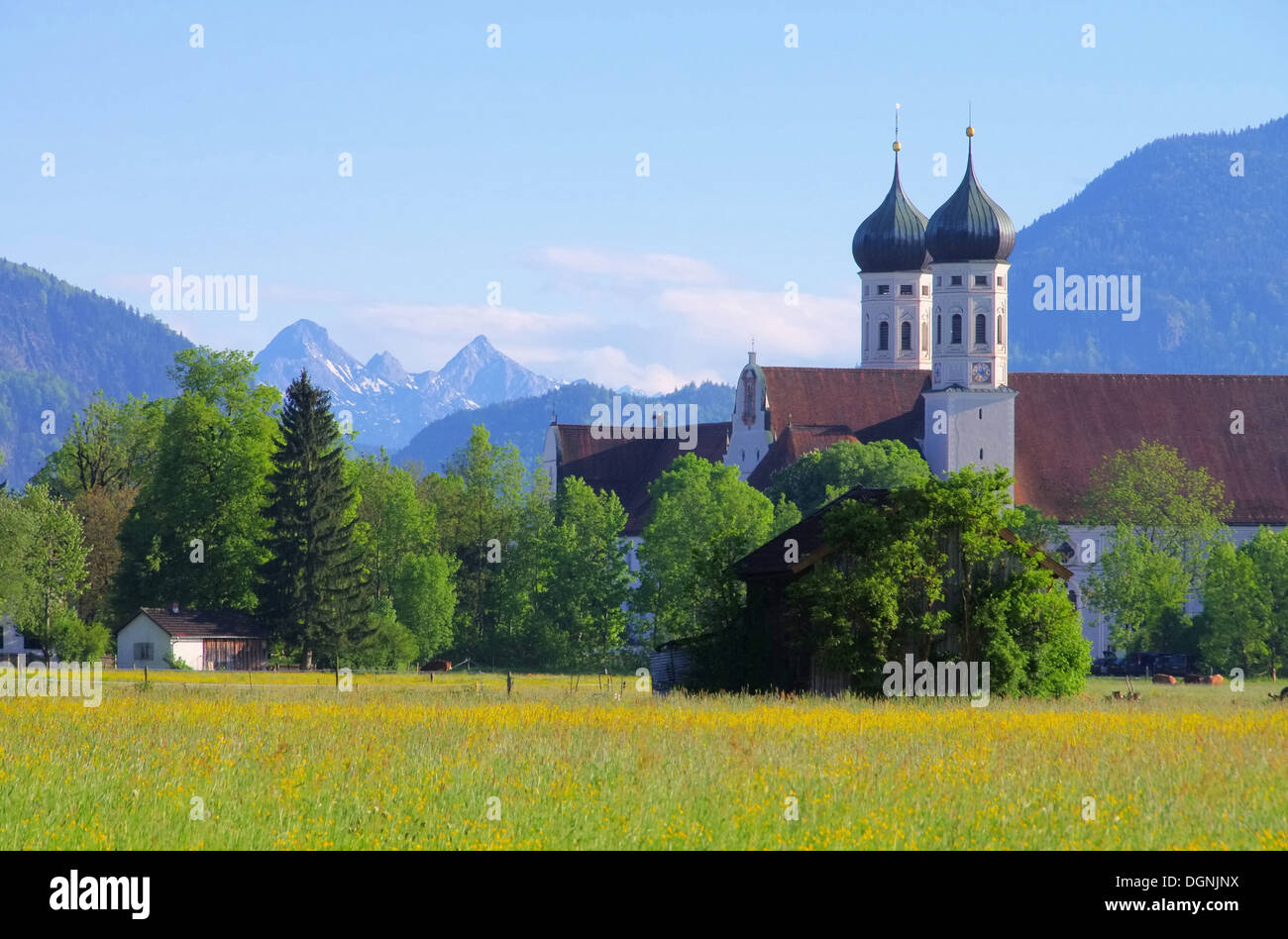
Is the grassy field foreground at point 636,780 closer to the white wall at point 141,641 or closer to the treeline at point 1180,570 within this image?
the treeline at point 1180,570

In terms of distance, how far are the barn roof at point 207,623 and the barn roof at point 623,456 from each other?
150ft

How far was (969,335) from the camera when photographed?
10619cm

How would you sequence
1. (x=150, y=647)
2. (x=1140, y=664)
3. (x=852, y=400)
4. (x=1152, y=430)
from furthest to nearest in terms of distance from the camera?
(x=852, y=400) < (x=1152, y=430) < (x=1140, y=664) < (x=150, y=647)

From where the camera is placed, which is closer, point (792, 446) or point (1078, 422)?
point (792, 446)

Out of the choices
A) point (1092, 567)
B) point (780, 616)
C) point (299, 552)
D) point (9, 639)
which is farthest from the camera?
point (9, 639)

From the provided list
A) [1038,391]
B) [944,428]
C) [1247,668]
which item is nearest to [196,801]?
[1247,668]

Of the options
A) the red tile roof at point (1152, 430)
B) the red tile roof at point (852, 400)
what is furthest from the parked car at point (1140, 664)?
the red tile roof at point (852, 400)

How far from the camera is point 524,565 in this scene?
85688 mm

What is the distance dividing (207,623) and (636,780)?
56.6m

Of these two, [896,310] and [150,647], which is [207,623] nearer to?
[150,647]

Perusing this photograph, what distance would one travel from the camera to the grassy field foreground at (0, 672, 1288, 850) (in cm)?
1811

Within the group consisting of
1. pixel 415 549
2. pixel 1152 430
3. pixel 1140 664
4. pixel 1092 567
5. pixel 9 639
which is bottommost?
pixel 1140 664

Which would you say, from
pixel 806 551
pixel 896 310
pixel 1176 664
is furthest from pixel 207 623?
pixel 896 310

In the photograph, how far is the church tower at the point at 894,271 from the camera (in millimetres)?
125812
